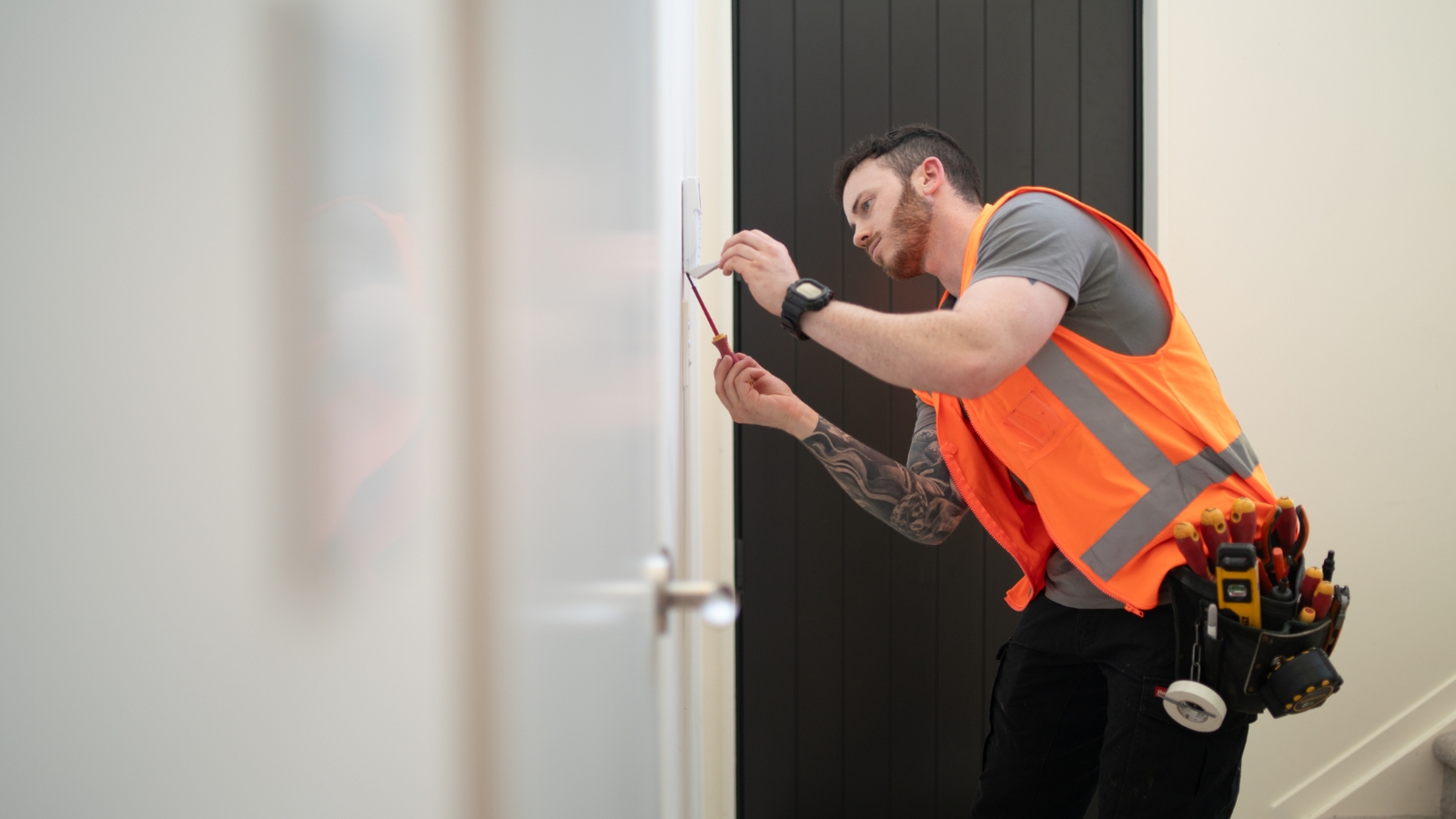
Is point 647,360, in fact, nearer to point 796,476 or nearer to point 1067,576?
point 1067,576

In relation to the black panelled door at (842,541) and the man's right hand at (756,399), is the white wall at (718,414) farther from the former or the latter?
the man's right hand at (756,399)

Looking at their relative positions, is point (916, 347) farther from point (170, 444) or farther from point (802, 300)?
point (170, 444)

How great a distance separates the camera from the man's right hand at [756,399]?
1212 millimetres

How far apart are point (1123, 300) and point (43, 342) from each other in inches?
43.2

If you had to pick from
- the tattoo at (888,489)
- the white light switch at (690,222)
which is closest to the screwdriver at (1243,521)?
the tattoo at (888,489)

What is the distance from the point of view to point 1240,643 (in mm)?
836

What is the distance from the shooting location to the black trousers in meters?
0.92

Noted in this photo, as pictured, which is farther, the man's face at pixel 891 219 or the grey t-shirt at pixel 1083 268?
the man's face at pixel 891 219

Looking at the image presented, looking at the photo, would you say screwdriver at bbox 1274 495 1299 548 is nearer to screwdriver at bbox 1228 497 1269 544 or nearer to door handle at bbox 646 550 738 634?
screwdriver at bbox 1228 497 1269 544

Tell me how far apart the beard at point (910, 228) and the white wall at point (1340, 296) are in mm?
805

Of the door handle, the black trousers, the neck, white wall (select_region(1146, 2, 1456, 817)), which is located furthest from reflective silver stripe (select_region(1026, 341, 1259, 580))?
white wall (select_region(1146, 2, 1456, 817))

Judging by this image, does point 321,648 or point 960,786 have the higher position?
point 321,648

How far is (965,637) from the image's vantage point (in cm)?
165

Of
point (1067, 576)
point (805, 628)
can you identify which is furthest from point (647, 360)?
point (805, 628)
